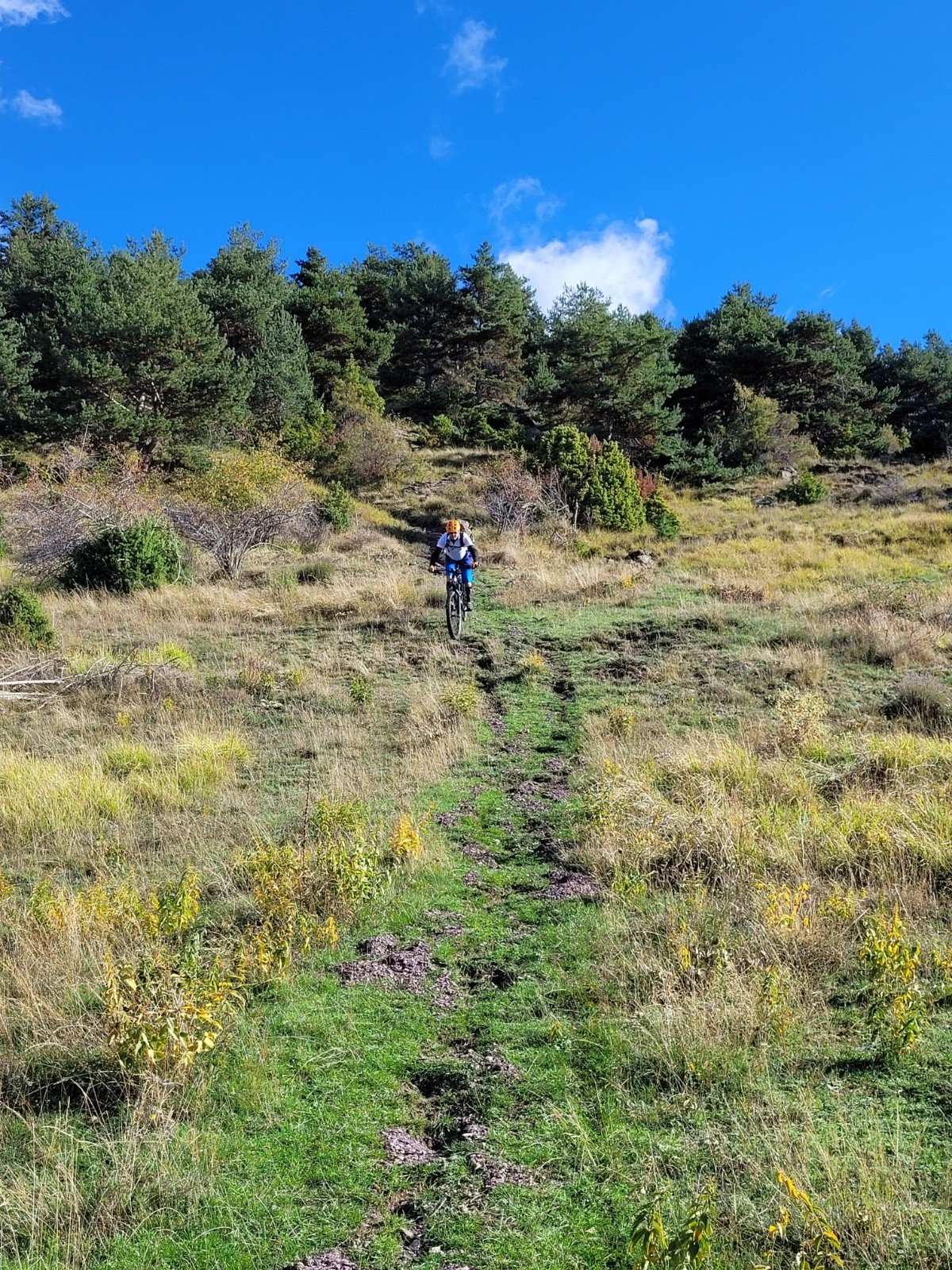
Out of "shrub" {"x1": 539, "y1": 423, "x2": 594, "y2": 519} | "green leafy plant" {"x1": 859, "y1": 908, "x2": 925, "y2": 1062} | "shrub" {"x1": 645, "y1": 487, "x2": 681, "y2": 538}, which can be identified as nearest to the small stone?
"green leafy plant" {"x1": 859, "y1": 908, "x2": 925, "y2": 1062}

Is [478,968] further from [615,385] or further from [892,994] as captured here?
[615,385]

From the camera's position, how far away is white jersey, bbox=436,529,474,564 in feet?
41.2

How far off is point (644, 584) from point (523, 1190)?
52.0ft

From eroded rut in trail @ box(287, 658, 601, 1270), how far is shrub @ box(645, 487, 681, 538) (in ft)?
63.7

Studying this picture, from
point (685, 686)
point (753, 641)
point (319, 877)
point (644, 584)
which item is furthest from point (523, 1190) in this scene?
point (644, 584)

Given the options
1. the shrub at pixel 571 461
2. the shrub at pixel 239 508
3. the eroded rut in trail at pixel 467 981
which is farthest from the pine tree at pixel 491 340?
the eroded rut in trail at pixel 467 981

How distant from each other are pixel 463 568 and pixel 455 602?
60cm

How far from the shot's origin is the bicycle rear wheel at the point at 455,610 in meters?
12.9

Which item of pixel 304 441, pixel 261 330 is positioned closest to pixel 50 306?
pixel 261 330

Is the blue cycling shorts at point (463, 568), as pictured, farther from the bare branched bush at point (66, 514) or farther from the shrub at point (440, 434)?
the shrub at point (440, 434)

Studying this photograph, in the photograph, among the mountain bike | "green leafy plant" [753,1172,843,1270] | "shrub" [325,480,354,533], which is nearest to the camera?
"green leafy plant" [753,1172,843,1270]

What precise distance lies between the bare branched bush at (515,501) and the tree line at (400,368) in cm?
226

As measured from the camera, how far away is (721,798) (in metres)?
6.43

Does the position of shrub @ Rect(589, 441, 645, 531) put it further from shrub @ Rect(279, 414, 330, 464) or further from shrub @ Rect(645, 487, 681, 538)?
shrub @ Rect(279, 414, 330, 464)
